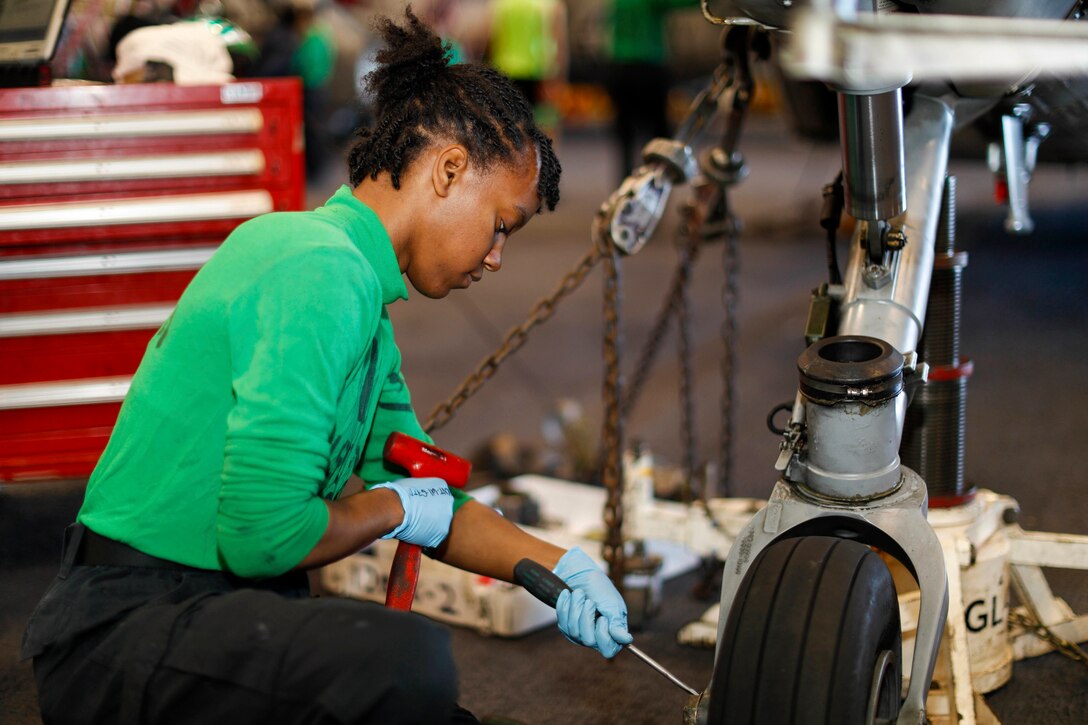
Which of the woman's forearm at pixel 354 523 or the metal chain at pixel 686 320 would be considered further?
the metal chain at pixel 686 320

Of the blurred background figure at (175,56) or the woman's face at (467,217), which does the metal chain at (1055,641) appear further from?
the blurred background figure at (175,56)

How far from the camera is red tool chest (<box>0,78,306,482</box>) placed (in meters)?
2.88

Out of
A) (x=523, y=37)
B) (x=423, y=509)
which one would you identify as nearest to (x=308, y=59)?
(x=523, y=37)

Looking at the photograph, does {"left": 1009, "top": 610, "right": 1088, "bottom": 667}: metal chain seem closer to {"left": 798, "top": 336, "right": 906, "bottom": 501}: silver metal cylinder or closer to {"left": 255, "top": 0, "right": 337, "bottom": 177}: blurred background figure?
{"left": 798, "top": 336, "right": 906, "bottom": 501}: silver metal cylinder

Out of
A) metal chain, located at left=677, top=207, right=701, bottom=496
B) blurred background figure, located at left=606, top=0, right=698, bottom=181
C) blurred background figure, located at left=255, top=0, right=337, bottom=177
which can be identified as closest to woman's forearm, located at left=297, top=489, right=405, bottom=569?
metal chain, located at left=677, top=207, right=701, bottom=496

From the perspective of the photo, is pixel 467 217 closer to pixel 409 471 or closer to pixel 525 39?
pixel 409 471

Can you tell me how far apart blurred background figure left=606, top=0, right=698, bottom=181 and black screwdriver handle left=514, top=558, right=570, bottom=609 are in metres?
5.41

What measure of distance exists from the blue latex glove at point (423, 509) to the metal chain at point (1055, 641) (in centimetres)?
147

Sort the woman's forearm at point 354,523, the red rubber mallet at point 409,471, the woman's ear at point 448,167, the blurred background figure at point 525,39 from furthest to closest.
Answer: the blurred background figure at point 525,39 < the red rubber mallet at point 409,471 < the woman's ear at point 448,167 < the woman's forearm at point 354,523

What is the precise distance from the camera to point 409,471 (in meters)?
1.69

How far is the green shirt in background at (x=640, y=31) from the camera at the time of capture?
21.7ft

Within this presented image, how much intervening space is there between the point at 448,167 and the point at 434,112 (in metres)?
0.09

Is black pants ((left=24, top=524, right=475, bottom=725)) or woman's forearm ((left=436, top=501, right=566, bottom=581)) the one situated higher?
black pants ((left=24, top=524, right=475, bottom=725))

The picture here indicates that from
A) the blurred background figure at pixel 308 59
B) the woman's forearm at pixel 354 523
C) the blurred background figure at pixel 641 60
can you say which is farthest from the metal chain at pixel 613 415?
the blurred background figure at pixel 308 59
